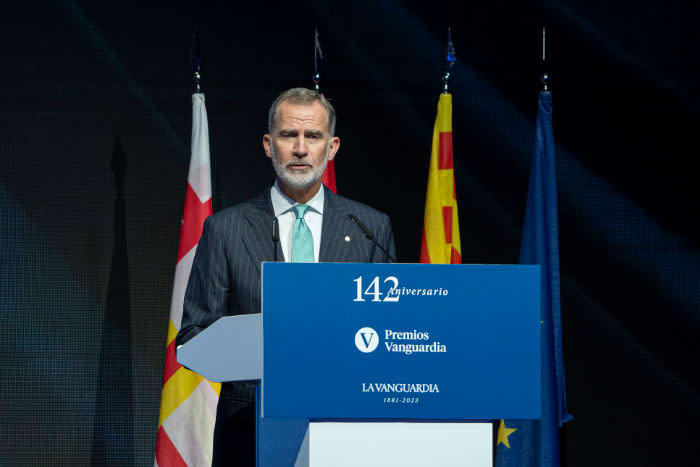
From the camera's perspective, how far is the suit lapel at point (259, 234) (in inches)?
80.2

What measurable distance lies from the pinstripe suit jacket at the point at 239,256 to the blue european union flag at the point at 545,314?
161 cm

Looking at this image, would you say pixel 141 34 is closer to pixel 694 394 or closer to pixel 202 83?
pixel 202 83

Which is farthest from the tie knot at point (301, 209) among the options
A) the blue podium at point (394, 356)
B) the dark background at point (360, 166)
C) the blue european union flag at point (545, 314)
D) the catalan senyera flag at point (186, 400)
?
the dark background at point (360, 166)

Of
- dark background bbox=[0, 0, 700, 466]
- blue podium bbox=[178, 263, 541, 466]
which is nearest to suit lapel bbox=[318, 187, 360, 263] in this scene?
blue podium bbox=[178, 263, 541, 466]

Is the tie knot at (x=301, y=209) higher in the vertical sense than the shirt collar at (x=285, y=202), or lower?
lower

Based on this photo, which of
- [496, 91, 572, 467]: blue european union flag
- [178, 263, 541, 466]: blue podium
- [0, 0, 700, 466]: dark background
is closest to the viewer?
[178, 263, 541, 466]: blue podium

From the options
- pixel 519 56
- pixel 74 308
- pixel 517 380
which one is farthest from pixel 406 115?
pixel 517 380

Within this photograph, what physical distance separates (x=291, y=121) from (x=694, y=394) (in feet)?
10.1

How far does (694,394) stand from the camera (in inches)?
164

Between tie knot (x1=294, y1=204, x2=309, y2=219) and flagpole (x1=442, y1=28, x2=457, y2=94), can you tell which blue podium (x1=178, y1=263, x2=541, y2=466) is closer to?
tie knot (x1=294, y1=204, x2=309, y2=219)

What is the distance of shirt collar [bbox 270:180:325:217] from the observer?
2146 mm

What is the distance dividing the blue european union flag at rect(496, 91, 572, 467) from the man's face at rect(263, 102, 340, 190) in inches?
66.6

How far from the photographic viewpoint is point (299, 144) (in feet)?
6.98

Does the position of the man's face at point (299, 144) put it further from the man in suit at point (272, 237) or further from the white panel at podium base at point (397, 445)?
the white panel at podium base at point (397, 445)
